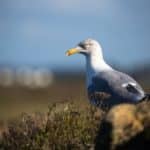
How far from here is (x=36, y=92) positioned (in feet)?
128

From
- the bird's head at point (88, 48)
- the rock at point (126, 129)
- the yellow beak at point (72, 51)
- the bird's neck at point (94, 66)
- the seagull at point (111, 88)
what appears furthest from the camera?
the yellow beak at point (72, 51)

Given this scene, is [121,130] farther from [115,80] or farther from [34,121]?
[115,80]

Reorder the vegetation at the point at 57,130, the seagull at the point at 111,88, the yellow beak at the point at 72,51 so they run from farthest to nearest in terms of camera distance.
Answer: the yellow beak at the point at 72,51, the seagull at the point at 111,88, the vegetation at the point at 57,130

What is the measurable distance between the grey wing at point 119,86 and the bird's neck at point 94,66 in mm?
450

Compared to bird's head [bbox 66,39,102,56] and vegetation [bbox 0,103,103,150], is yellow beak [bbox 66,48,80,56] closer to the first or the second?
bird's head [bbox 66,39,102,56]

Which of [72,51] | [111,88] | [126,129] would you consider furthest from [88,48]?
[126,129]

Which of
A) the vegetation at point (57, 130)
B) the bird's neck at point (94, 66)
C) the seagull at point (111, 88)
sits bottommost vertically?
the vegetation at point (57, 130)

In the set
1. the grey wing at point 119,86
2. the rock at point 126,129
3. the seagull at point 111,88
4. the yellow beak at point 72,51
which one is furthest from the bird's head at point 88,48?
the rock at point 126,129

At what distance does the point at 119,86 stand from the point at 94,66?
1257 millimetres

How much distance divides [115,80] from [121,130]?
112 inches

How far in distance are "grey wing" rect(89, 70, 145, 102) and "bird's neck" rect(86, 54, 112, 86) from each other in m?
0.45

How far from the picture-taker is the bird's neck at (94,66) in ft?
36.7

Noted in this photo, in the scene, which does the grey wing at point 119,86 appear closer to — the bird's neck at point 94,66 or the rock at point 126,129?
the bird's neck at point 94,66

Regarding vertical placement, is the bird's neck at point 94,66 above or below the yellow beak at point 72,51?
below
